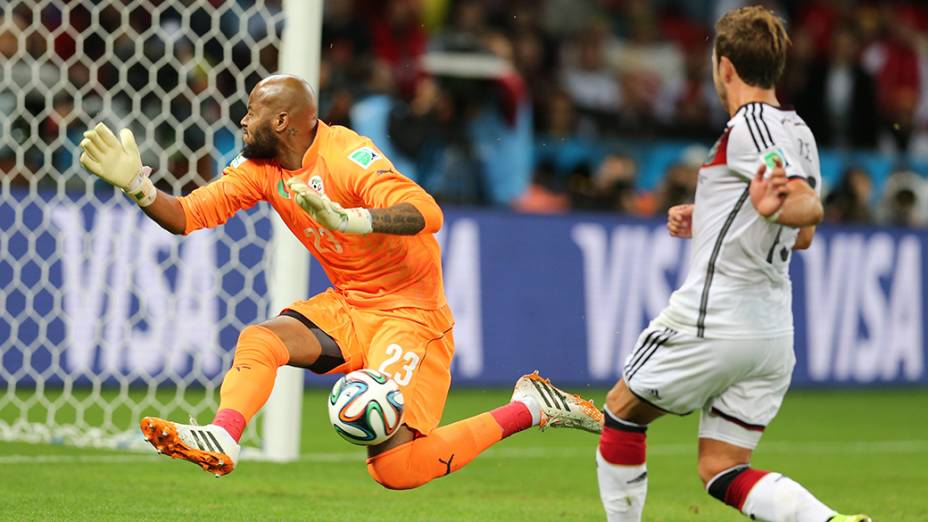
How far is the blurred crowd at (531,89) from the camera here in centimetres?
938

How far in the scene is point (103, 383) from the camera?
9992mm

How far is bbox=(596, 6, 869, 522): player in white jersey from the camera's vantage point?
4.70m

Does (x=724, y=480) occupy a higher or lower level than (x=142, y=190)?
lower

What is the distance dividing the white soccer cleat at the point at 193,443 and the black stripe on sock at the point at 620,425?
132 centimetres

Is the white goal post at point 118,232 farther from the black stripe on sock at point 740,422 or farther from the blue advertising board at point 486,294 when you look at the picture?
the black stripe on sock at point 740,422

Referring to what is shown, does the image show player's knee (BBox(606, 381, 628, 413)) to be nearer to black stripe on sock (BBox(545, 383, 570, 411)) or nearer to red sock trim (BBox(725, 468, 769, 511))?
red sock trim (BBox(725, 468, 769, 511))

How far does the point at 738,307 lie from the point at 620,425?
2.02 feet

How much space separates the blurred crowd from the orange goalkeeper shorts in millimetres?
3296

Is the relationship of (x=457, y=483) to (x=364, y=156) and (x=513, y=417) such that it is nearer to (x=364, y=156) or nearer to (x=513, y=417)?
(x=513, y=417)

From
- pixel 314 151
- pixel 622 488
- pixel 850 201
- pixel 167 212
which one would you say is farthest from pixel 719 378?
pixel 850 201

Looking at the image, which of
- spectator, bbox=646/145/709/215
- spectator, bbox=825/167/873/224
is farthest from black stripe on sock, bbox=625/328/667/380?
spectator, bbox=825/167/873/224

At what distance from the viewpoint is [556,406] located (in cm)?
628

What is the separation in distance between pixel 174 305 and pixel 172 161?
1124 mm

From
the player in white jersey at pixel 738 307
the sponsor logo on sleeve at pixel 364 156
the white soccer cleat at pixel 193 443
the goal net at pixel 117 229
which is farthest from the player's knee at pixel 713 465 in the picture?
the goal net at pixel 117 229
